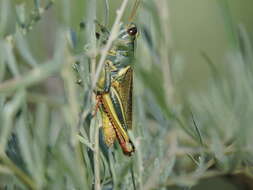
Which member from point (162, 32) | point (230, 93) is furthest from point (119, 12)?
point (230, 93)

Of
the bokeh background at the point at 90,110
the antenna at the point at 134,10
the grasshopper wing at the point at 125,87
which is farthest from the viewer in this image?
the grasshopper wing at the point at 125,87

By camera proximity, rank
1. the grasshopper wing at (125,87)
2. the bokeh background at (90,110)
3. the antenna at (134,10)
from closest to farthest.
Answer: the bokeh background at (90,110), the antenna at (134,10), the grasshopper wing at (125,87)

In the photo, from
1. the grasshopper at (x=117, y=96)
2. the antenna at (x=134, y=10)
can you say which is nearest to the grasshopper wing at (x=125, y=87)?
the grasshopper at (x=117, y=96)

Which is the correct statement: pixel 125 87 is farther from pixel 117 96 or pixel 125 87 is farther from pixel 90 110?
pixel 90 110

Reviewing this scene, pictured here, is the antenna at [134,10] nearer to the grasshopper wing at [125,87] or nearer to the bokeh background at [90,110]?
the bokeh background at [90,110]

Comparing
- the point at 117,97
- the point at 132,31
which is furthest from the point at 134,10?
the point at 117,97

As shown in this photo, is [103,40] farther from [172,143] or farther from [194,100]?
[194,100]
